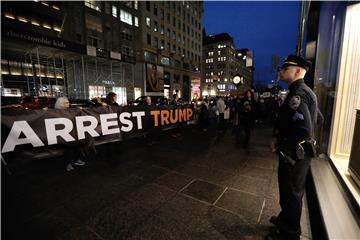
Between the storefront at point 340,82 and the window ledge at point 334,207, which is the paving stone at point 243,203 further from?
the storefront at point 340,82

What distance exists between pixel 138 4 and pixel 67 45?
23.8m

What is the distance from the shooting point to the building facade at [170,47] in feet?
106

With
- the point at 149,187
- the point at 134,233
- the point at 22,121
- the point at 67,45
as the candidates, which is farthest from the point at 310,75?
the point at 67,45

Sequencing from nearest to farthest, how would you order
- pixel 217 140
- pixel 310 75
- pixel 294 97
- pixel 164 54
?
pixel 294 97 < pixel 310 75 < pixel 217 140 < pixel 164 54

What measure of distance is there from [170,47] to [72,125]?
129 ft

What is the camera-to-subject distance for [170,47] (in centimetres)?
3997

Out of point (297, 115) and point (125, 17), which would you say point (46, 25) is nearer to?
point (125, 17)

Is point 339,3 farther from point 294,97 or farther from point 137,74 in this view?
point 137,74

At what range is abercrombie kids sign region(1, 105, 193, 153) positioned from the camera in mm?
3326

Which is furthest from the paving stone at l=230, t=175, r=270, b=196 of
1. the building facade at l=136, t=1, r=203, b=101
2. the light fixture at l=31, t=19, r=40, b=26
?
the light fixture at l=31, t=19, r=40, b=26

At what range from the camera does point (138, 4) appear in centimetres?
3158

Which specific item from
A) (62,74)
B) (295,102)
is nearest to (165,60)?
(62,74)

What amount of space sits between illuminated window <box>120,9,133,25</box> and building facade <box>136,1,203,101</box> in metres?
2.62

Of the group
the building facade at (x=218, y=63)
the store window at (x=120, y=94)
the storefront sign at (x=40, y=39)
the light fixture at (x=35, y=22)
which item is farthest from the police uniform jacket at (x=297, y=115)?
the building facade at (x=218, y=63)
